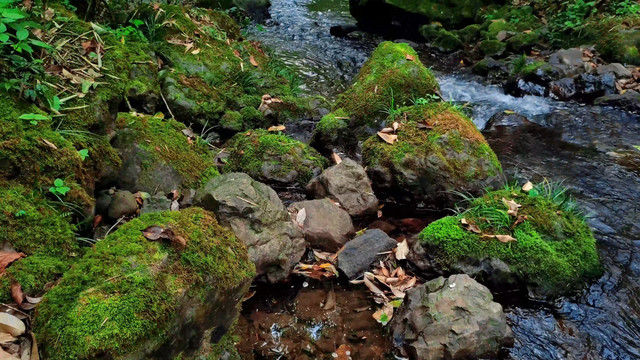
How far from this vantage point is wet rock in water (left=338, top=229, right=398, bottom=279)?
432 cm

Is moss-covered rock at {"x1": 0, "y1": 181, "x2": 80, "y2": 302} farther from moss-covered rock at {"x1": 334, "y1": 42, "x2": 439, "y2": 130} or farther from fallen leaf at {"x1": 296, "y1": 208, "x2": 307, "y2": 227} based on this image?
moss-covered rock at {"x1": 334, "y1": 42, "x2": 439, "y2": 130}

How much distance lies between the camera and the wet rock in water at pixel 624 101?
8273 millimetres

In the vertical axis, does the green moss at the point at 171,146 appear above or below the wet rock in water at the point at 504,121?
above

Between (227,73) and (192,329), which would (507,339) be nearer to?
(192,329)

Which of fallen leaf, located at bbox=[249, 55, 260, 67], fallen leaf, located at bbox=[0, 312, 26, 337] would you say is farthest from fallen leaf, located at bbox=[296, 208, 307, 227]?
fallen leaf, located at bbox=[249, 55, 260, 67]

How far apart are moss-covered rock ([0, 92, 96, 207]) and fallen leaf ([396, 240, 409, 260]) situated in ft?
9.25

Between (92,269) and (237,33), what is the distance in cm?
780

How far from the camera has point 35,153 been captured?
321 centimetres

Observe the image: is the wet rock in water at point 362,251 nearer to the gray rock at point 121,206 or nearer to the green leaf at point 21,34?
the gray rock at point 121,206

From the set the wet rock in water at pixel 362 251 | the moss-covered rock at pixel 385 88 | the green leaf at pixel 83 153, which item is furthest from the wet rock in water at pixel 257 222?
the moss-covered rock at pixel 385 88

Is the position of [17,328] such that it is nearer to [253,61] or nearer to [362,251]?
[362,251]

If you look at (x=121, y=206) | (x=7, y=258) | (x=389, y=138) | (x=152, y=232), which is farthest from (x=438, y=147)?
(x=7, y=258)

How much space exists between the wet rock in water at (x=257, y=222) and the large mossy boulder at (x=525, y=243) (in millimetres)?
1334

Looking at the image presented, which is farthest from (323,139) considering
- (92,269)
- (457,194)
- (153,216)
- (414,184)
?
(92,269)
